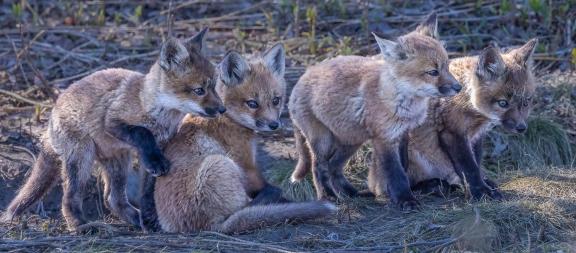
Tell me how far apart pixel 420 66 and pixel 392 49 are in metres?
0.34

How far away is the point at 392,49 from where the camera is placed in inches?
348

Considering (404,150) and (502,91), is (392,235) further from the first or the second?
(502,91)

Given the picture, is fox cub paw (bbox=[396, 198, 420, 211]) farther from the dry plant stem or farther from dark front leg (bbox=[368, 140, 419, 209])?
the dry plant stem

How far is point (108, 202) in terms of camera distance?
30.2 feet

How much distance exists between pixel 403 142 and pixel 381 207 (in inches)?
26.5

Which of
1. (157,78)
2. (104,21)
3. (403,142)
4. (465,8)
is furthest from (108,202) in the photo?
(465,8)

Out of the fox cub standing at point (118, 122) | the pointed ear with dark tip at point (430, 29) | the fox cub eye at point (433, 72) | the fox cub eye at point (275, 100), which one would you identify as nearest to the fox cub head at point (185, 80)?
the fox cub standing at point (118, 122)

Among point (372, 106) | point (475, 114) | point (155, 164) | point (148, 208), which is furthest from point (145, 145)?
point (475, 114)

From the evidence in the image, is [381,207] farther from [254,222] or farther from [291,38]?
[291,38]

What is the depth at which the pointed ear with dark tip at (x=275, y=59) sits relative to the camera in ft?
29.8

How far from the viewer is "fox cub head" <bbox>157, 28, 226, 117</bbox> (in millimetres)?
8336

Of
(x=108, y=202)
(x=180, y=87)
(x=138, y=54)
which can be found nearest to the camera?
(x=180, y=87)

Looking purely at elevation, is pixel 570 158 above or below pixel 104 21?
below

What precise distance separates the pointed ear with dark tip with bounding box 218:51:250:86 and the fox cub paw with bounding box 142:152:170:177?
1.04 m
